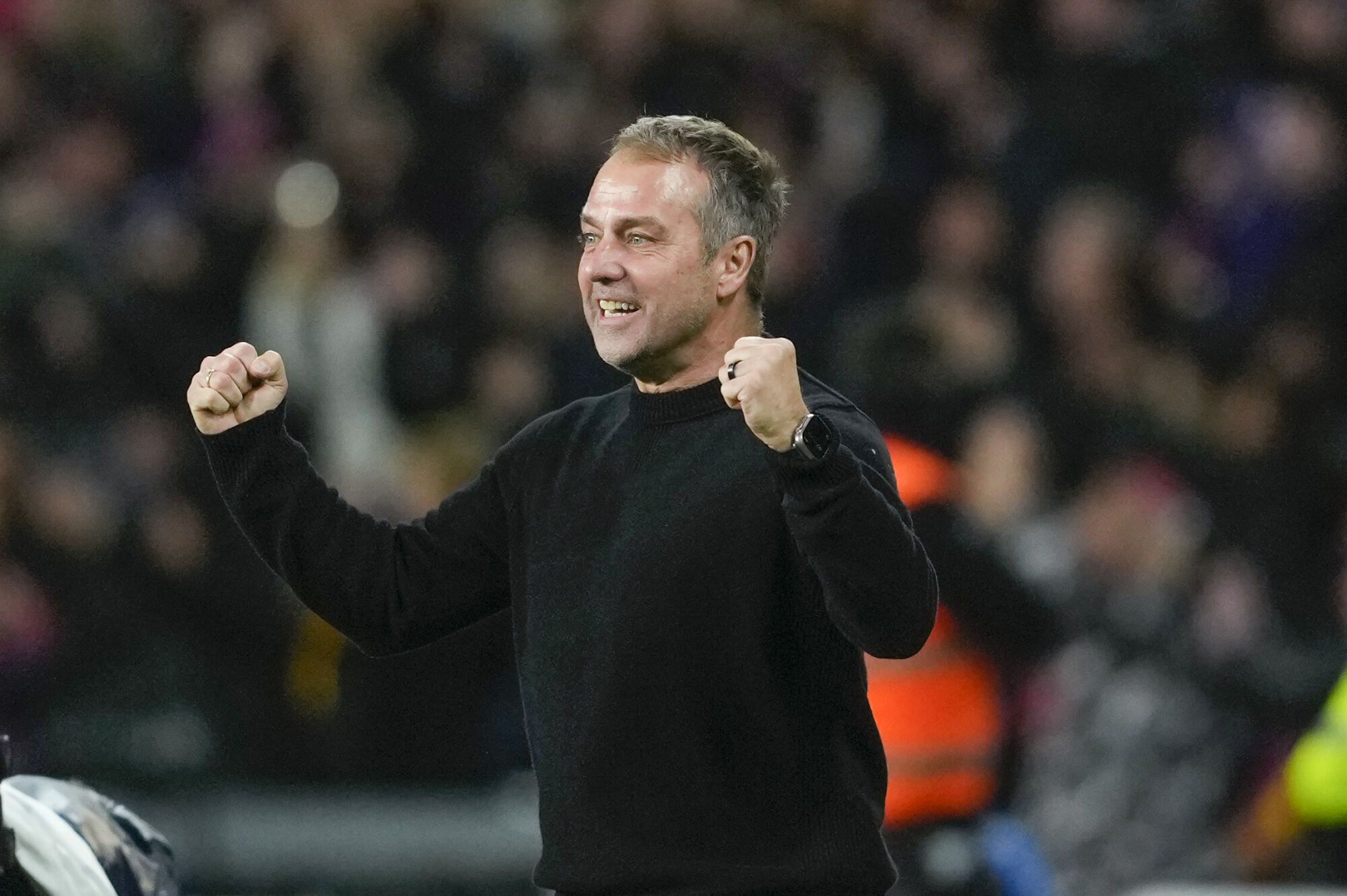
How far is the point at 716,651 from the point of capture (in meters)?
2.62

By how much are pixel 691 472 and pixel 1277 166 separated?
5.40m

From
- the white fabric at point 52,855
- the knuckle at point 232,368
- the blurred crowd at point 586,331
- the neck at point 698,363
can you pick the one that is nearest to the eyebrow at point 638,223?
the neck at point 698,363

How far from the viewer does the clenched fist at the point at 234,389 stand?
288 cm

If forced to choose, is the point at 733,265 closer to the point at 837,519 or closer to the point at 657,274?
the point at 657,274

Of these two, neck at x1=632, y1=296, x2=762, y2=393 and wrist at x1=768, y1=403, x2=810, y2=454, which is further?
neck at x1=632, y1=296, x2=762, y2=393

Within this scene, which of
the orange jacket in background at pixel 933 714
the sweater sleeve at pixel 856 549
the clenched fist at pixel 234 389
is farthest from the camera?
the orange jacket in background at pixel 933 714

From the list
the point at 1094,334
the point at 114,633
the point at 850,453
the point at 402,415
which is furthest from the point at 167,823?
the point at 850,453

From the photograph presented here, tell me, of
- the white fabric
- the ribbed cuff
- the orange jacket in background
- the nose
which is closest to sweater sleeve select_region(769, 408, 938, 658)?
the nose

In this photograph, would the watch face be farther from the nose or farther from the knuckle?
the knuckle

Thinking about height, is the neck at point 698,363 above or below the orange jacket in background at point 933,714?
above

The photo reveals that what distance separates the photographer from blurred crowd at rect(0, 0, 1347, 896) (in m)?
5.98

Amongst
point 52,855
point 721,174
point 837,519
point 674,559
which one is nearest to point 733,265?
point 721,174

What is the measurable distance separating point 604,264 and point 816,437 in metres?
0.46

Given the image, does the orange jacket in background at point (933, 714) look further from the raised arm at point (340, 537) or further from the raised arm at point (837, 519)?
the raised arm at point (837, 519)
